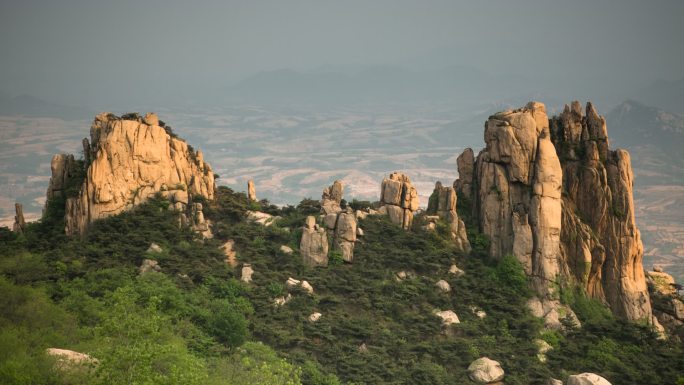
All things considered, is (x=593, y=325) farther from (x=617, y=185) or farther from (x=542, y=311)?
(x=617, y=185)

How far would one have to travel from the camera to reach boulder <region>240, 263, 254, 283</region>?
4781cm

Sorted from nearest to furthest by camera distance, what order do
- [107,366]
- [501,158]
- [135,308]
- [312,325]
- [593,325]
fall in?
[107,366]
[135,308]
[312,325]
[593,325]
[501,158]

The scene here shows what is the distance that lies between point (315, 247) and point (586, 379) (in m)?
19.2

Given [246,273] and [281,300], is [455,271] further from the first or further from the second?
[246,273]

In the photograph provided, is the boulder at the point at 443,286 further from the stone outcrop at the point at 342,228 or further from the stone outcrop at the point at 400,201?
the stone outcrop at the point at 342,228

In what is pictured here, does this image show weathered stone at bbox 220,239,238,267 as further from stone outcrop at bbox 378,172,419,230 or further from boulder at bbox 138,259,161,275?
stone outcrop at bbox 378,172,419,230

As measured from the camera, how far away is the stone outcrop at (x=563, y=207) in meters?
50.8

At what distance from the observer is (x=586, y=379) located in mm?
40219

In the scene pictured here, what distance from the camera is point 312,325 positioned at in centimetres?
4422

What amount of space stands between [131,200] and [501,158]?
84.5 ft

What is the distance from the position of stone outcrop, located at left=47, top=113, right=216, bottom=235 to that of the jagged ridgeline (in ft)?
0.37

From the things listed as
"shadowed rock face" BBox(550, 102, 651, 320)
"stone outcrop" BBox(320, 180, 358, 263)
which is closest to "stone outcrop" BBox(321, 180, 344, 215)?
"stone outcrop" BBox(320, 180, 358, 263)

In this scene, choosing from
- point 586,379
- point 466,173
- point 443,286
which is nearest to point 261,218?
point 443,286

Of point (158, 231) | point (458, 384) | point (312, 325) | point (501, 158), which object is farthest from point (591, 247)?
point (158, 231)
